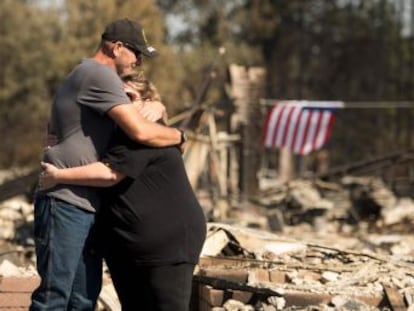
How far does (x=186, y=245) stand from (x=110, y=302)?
8.07 ft

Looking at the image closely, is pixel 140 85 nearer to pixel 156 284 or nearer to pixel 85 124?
pixel 85 124

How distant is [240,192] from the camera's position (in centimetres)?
1591

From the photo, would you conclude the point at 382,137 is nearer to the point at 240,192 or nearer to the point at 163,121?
the point at 240,192

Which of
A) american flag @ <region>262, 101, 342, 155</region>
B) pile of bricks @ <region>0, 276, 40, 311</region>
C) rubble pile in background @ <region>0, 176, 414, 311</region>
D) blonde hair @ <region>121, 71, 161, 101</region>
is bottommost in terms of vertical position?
american flag @ <region>262, 101, 342, 155</region>

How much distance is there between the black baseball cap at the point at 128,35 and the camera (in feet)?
16.1

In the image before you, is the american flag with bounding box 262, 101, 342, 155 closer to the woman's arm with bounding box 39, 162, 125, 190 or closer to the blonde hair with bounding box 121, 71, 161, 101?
the blonde hair with bounding box 121, 71, 161, 101

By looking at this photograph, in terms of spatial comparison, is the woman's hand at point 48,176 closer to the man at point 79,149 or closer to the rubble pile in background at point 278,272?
the man at point 79,149

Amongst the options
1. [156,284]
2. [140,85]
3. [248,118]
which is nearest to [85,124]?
[140,85]

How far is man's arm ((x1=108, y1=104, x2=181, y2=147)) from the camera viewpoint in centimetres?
469

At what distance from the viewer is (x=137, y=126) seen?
184 inches

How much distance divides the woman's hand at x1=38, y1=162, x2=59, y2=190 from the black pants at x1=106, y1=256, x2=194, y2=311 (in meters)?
0.43

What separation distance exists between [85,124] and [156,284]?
76 cm

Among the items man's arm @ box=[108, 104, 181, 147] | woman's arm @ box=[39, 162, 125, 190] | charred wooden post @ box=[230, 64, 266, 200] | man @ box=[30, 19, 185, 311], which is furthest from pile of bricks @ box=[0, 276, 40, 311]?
charred wooden post @ box=[230, 64, 266, 200]

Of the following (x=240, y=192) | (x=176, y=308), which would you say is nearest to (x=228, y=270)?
(x=176, y=308)
